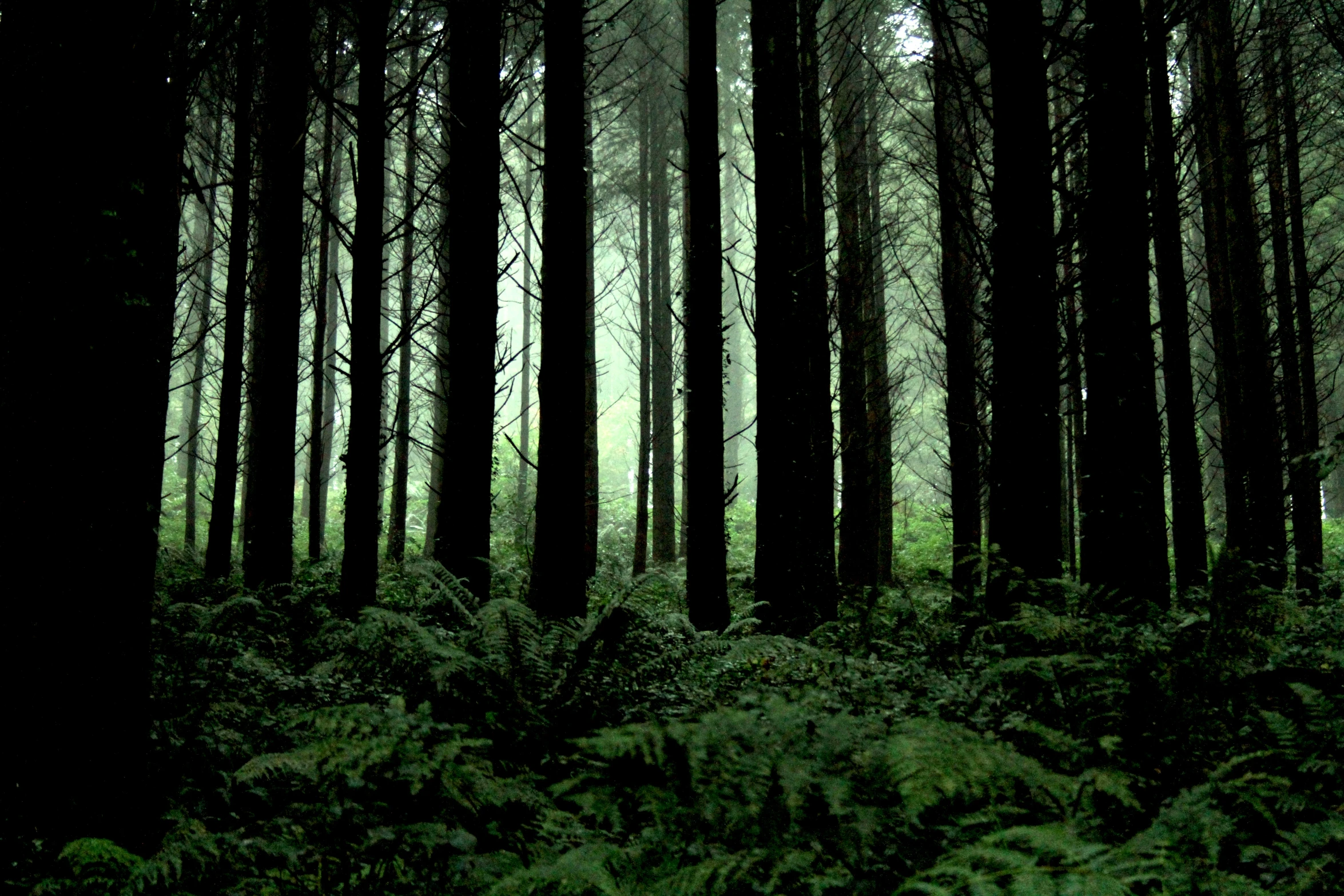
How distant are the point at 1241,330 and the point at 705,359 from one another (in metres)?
8.41

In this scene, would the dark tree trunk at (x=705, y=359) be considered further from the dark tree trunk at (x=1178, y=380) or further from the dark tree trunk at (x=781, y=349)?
the dark tree trunk at (x=1178, y=380)

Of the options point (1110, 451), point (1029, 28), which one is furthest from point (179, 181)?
point (1110, 451)

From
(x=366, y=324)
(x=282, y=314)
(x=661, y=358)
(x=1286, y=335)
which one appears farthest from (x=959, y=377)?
(x=661, y=358)

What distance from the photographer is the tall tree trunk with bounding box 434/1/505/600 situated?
8.25 metres

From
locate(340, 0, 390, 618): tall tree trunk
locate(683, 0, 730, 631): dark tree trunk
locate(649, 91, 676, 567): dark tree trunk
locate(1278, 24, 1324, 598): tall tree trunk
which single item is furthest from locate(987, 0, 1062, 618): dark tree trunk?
locate(649, 91, 676, 567): dark tree trunk

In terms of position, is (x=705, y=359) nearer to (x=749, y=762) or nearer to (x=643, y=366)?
(x=749, y=762)

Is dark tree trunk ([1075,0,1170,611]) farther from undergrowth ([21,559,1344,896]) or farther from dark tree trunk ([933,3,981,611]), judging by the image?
dark tree trunk ([933,3,981,611])

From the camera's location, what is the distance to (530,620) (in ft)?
16.1

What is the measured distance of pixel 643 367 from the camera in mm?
17359

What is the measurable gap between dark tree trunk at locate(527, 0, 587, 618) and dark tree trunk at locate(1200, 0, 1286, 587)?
325 inches

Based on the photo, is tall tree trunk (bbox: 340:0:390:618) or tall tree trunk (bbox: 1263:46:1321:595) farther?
tall tree trunk (bbox: 1263:46:1321:595)

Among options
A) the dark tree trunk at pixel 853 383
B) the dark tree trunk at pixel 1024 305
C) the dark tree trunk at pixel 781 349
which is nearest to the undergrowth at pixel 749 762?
the dark tree trunk at pixel 1024 305

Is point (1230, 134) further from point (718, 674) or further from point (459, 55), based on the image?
point (718, 674)

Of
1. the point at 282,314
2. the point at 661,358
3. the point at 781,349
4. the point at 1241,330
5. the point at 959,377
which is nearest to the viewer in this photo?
the point at 781,349
